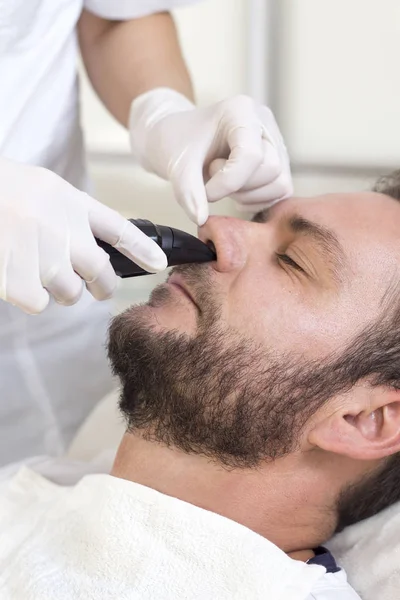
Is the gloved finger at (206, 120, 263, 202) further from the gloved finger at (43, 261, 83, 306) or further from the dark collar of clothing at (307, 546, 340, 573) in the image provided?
the dark collar of clothing at (307, 546, 340, 573)

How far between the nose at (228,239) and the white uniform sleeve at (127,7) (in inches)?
20.8

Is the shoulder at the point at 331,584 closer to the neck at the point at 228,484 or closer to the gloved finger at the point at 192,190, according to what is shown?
the neck at the point at 228,484

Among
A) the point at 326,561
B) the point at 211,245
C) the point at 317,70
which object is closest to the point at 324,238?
the point at 211,245

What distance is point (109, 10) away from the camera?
1451 millimetres

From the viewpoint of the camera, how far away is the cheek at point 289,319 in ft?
3.61

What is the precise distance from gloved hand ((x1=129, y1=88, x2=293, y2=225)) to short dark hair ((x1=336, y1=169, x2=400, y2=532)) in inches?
8.5

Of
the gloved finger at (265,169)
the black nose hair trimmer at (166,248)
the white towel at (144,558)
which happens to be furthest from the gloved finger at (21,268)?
the gloved finger at (265,169)

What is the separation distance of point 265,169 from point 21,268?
51 centimetres

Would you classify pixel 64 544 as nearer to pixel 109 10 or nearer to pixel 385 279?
pixel 385 279

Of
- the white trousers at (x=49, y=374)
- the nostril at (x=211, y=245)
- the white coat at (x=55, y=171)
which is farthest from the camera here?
the white trousers at (x=49, y=374)

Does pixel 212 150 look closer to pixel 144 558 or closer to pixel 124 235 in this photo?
pixel 124 235

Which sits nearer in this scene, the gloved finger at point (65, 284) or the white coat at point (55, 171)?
the gloved finger at point (65, 284)

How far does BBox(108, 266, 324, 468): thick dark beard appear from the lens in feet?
3.60

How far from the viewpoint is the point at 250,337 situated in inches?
43.8
